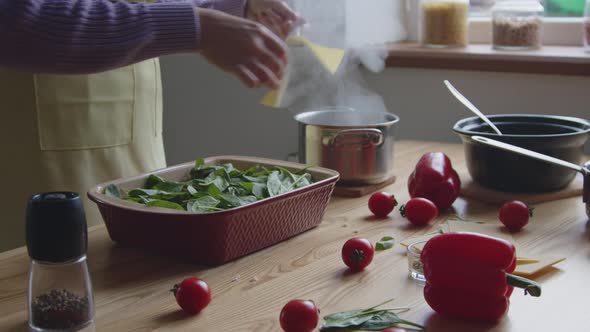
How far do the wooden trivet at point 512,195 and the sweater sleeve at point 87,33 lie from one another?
0.67 metres

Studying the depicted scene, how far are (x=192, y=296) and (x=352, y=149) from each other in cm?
70

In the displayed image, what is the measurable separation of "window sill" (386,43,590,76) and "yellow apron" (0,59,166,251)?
0.95 metres

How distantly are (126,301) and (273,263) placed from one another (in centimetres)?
25

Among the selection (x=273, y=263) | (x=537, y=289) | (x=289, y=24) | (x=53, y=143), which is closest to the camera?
(x=537, y=289)

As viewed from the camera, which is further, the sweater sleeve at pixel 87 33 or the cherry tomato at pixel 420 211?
the cherry tomato at pixel 420 211

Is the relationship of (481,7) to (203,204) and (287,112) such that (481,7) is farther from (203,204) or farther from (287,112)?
(203,204)

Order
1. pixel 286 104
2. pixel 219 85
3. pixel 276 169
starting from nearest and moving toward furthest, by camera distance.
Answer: pixel 276 169 → pixel 286 104 → pixel 219 85

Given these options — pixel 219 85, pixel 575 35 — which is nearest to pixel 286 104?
pixel 219 85

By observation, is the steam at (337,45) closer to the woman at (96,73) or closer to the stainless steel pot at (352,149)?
the woman at (96,73)

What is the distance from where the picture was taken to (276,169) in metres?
1.38

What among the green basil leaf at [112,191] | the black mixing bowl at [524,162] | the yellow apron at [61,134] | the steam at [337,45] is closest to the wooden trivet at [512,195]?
the black mixing bowl at [524,162]

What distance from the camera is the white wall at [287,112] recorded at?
2.22m

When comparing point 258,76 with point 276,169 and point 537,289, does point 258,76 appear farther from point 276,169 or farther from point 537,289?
point 537,289

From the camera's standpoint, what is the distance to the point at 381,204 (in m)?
1.40
